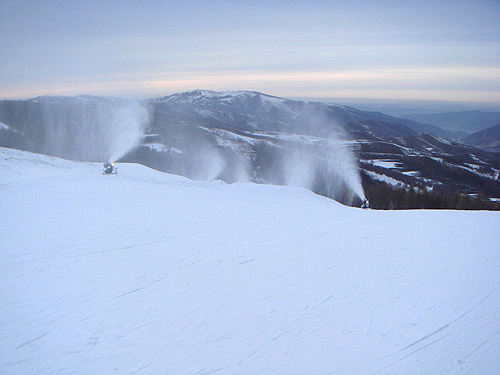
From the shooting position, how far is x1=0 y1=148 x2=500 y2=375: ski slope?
407 centimetres

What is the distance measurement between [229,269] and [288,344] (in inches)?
98.5

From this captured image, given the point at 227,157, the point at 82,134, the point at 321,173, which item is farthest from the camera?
the point at 82,134

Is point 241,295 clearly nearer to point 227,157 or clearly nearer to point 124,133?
point 227,157

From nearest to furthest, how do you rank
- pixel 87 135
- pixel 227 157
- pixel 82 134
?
pixel 227 157 → pixel 82 134 → pixel 87 135

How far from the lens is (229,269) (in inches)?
258

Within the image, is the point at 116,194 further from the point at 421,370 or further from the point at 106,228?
the point at 421,370

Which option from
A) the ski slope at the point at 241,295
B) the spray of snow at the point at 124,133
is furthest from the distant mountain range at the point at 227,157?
the ski slope at the point at 241,295

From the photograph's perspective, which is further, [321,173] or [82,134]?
[82,134]

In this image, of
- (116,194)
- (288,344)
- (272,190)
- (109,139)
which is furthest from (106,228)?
(109,139)

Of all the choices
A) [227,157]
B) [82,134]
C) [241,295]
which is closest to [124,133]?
[82,134]

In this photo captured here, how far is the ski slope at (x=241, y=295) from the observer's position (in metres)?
4.07

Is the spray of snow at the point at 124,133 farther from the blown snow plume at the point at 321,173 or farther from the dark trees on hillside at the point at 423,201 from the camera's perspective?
the dark trees on hillside at the point at 423,201

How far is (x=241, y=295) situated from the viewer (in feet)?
18.3

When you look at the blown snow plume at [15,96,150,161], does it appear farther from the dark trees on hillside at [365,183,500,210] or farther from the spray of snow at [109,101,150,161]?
the dark trees on hillside at [365,183,500,210]
